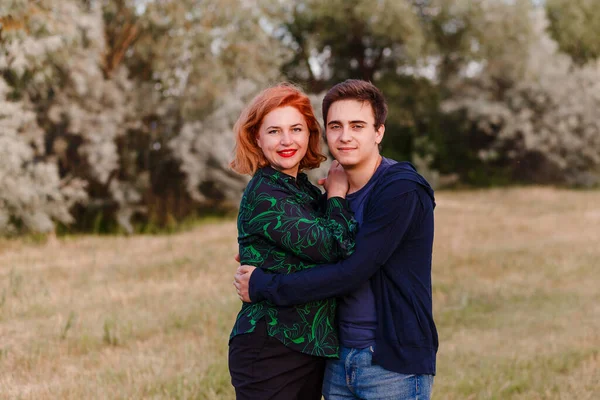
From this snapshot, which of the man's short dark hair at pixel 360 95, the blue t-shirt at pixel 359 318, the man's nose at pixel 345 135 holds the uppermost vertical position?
the man's short dark hair at pixel 360 95

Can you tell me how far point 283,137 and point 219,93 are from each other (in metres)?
10.5

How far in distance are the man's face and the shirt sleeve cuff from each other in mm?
563

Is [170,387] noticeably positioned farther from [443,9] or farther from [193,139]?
[443,9]

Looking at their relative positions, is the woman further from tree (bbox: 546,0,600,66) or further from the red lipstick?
tree (bbox: 546,0,600,66)

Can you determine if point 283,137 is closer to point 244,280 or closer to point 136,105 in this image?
point 244,280

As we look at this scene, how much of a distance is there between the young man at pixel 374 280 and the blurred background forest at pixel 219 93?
8.05 meters

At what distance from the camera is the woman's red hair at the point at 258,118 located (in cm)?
277

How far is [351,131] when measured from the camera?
107 inches

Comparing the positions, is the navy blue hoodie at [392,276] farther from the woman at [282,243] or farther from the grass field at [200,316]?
the grass field at [200,316]

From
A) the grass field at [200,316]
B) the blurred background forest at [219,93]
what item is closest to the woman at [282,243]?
the grass field at [200,316]

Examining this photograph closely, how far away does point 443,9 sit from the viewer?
2134 cm

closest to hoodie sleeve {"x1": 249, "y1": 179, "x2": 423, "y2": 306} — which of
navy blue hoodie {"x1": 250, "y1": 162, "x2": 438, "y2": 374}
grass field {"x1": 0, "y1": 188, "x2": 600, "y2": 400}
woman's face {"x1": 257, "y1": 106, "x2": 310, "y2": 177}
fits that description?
navy blue hoodie {"x1": 250, "y1": 162, "x2": 438, "y2": 374}

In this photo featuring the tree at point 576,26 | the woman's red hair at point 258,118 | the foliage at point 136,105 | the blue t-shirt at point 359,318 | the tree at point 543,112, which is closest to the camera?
the blue t-shirt at point 359,318

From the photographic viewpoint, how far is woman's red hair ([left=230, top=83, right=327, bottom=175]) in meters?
2.77
